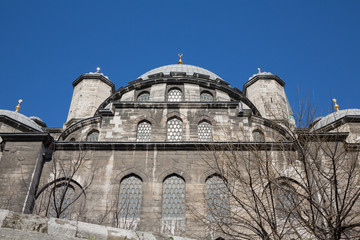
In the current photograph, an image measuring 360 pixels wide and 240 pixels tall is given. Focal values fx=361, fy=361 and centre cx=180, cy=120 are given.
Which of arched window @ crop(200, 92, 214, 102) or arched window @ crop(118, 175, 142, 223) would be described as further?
arched window @ crop(200, 92, 214, 102)

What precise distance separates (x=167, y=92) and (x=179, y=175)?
25.3 feet

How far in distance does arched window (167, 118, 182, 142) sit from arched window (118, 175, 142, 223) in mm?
2813

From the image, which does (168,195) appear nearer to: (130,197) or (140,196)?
(140,196)

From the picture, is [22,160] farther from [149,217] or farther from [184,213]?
[184,213]

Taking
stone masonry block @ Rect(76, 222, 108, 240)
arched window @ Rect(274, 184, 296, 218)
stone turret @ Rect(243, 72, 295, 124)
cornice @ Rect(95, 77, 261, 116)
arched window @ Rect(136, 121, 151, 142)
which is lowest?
stone masonry block @ Rect(76, 222, 108, 240)

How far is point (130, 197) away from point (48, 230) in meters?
8.31

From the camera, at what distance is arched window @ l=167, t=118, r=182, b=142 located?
50.6ft

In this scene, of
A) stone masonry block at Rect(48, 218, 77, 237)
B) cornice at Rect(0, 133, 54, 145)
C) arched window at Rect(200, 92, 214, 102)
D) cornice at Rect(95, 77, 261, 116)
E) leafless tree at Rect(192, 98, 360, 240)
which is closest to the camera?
stone masonry block at Rect(48, 218, 77, 237)

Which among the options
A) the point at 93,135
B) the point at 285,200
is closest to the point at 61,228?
the point at 285,200

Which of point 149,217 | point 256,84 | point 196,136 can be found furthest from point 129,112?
point 256,84

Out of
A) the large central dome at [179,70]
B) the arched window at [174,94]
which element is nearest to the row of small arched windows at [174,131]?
the arched window at [174,94]

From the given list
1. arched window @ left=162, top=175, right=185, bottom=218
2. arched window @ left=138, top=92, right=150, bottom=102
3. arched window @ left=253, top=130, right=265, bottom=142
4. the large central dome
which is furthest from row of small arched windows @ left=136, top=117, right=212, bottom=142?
the large central dome

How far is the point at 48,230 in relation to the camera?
461 cm

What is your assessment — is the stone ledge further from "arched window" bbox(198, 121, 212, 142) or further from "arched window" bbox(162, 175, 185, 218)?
"arched window" bbox(198, 121, 212, 142)
